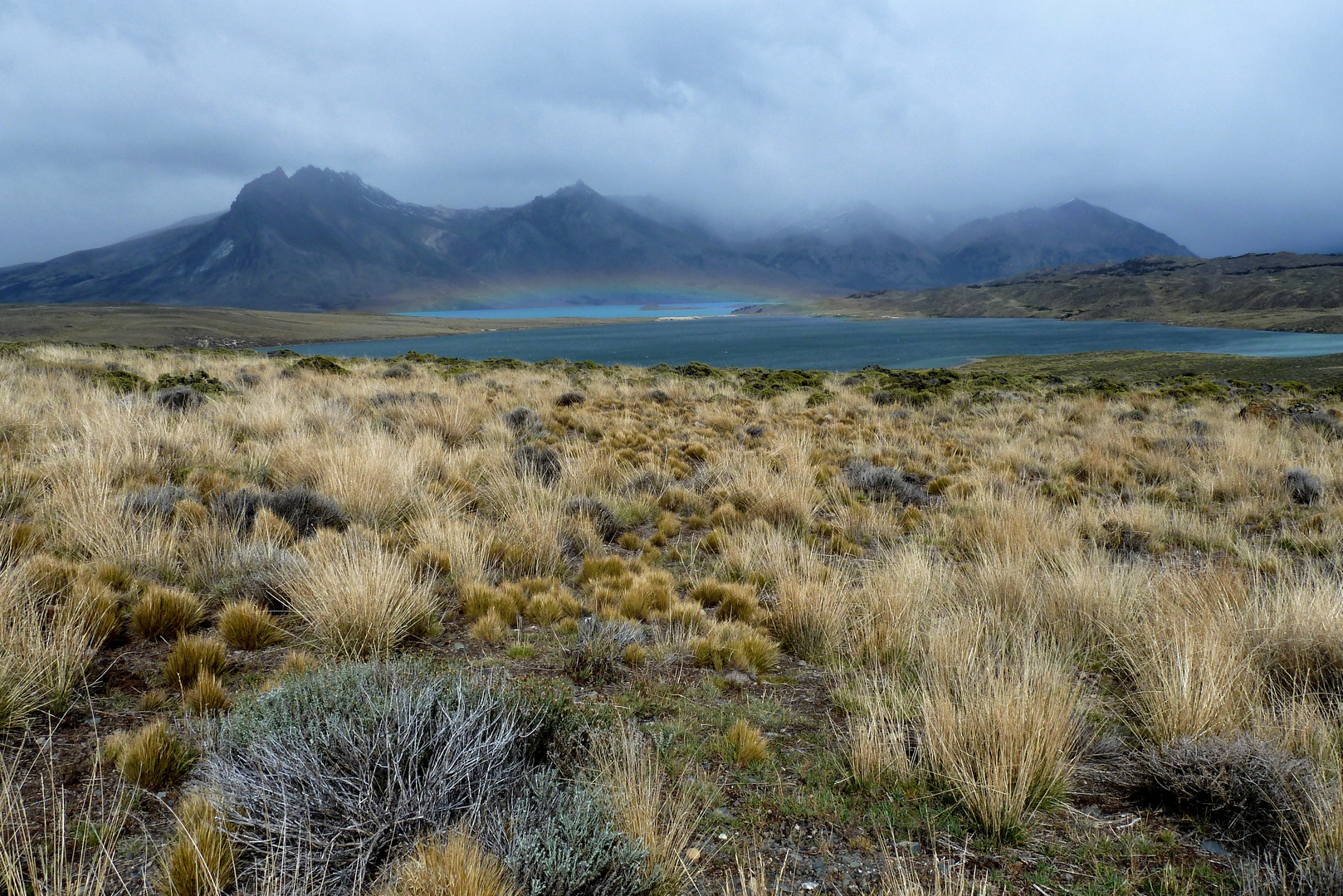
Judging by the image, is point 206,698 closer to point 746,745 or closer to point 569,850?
point 569,850

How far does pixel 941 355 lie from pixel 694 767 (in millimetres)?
63614

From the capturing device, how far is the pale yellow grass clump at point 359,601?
12.1ft

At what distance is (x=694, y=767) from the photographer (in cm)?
274

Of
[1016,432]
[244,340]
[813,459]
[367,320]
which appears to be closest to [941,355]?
[1016,432]

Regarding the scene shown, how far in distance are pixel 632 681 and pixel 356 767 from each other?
1.52m

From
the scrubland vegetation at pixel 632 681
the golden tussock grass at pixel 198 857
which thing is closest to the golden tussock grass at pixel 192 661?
the scrubland vegetation at pixel 632 681

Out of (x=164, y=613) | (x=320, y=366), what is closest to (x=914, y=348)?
(x=320, y=366)

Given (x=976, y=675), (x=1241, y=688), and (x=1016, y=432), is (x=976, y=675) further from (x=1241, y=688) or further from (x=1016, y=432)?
(x=1016, y=432)

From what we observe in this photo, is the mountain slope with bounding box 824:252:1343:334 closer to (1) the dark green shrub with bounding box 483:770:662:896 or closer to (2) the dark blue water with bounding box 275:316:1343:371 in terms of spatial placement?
(2) the dark blue water with bounding box 275:316:1343:371

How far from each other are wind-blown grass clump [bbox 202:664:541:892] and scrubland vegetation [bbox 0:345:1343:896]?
0.6 inches

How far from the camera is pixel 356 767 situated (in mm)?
A: 2314

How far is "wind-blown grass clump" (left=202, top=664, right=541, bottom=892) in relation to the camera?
2.10 m

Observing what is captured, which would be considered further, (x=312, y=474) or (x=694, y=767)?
(x=312, y=474)

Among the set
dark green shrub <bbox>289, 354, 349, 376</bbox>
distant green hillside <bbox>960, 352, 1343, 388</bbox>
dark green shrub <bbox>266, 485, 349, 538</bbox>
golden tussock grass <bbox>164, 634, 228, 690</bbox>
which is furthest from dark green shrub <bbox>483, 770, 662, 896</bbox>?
distant green hillside <bbox>960, 352, 1343, 388</bbox>
